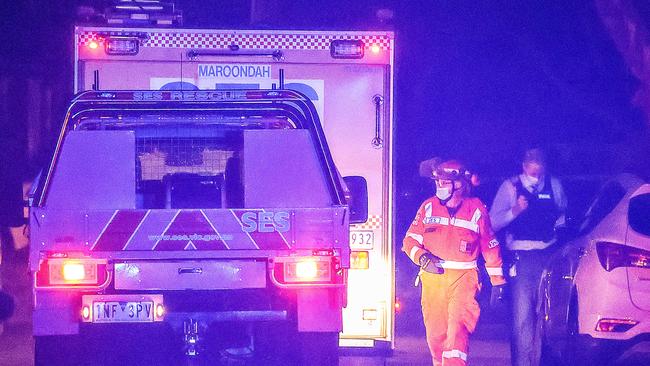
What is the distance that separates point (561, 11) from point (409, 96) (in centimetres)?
489

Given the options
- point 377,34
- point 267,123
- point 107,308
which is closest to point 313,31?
point 377,34

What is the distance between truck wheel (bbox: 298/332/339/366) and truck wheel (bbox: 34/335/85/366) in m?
1.33

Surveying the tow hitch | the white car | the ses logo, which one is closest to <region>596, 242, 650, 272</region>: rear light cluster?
the white car

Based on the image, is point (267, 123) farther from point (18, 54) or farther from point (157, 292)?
point (18, 54)

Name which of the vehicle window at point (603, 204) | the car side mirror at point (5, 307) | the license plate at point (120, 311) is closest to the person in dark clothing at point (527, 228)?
the vehicle window at point (603, 204)

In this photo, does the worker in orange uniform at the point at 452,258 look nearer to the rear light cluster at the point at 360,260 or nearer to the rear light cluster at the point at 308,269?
the rear light cluster at the point at 360,260

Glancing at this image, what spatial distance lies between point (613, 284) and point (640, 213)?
49 centimetres

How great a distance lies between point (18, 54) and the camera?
50.7ft

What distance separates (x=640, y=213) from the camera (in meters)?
6.77

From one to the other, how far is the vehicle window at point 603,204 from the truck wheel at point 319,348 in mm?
2196

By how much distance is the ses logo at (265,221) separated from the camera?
623 centimetres

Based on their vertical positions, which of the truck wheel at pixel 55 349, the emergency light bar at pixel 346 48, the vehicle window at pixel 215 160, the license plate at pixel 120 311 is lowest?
the truck wheel at pixel 55 349

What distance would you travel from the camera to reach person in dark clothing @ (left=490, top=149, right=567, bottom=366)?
8227mm

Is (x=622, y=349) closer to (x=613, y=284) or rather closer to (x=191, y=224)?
(x=613, y=284)
